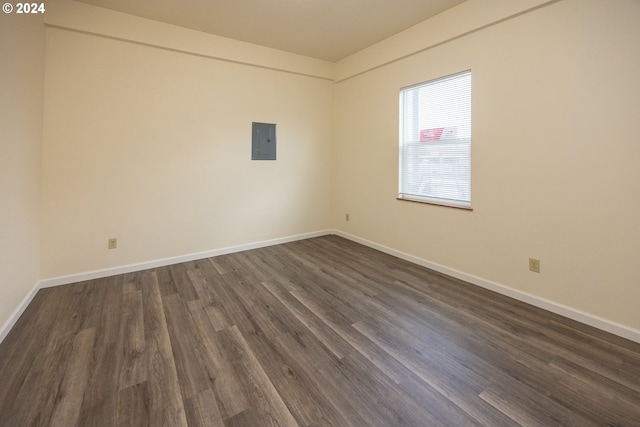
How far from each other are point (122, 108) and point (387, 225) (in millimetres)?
3427

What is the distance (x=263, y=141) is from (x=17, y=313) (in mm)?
2990

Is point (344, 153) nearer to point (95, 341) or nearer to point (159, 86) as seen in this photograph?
point (159, 86)

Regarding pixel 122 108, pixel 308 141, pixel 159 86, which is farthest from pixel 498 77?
pixel 122 108

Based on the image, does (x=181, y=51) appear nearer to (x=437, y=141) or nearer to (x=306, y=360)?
(x=437, y=141)

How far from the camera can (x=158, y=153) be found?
3.26 m

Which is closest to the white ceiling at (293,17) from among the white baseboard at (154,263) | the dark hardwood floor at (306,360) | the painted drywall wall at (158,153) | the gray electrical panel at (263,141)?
the painted drywall wall at (158,153)

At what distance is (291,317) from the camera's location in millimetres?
2248

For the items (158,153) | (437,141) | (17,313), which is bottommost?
(17,313)

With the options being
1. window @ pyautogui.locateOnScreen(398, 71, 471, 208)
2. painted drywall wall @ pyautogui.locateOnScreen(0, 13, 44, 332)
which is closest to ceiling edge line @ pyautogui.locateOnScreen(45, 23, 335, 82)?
painted drywall wall @ pyautogui.locateOnScreen(0, 13, 44, 332)

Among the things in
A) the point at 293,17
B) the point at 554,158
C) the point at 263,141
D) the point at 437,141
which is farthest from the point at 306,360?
the point at 293,17

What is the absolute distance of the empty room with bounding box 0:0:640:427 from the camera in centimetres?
155

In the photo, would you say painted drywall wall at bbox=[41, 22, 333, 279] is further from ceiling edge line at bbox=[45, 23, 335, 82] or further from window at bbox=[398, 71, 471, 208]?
window at bbox=[398, 71, 471, 208]

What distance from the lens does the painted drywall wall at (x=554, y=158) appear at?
196cm

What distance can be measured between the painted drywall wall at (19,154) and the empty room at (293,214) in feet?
0.09
